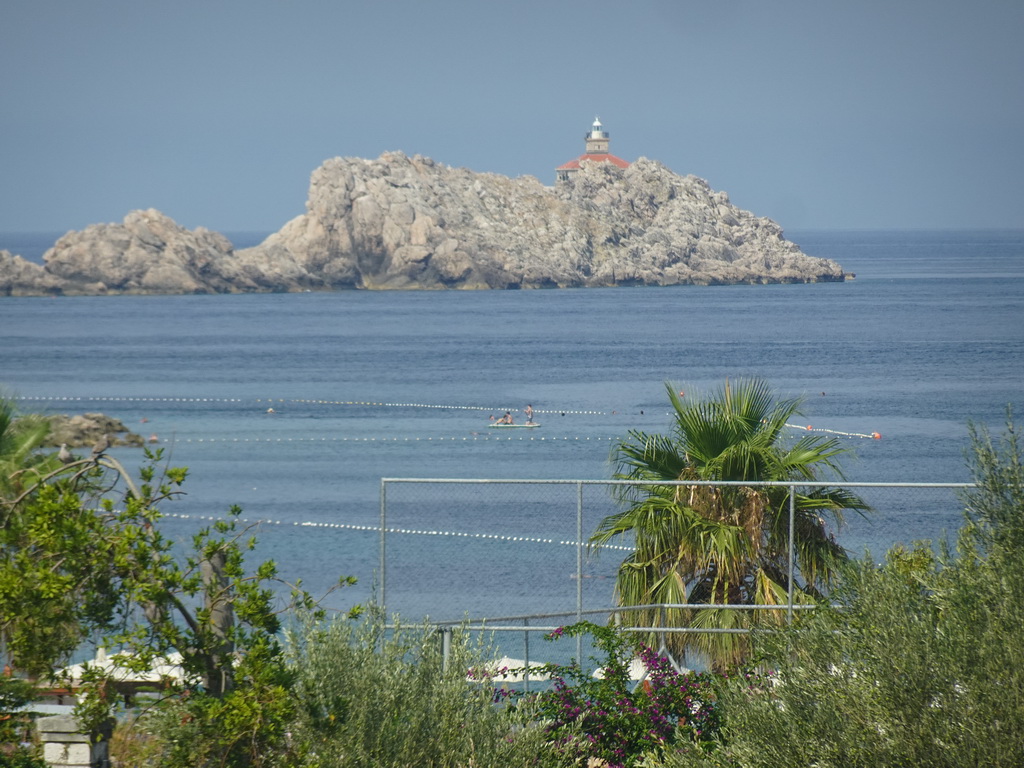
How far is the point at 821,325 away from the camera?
124 meters

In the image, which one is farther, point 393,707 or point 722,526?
point 722,526

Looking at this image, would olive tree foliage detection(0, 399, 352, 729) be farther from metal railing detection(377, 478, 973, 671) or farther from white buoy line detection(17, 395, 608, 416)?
white buoy line detection(17, 395, 608, 416)

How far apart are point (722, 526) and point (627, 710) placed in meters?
2.37

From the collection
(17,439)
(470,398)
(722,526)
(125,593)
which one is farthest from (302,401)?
(125,593)

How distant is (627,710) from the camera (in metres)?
9.45

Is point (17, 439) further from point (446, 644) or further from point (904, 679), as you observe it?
point (904, 679)

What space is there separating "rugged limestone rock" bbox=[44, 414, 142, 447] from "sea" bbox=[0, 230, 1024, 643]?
2015 mm

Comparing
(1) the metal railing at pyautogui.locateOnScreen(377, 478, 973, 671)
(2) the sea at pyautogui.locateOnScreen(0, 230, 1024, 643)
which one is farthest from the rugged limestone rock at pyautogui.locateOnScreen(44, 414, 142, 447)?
(1) the metal railing at pyautogui.locateOnScreen(377, 478, 973, 671)

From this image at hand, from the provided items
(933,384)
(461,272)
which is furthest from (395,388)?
(461,272)

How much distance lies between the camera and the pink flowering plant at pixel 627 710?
9281mm

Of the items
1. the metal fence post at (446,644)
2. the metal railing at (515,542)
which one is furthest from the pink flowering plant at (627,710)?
the metal railing at (515,542)

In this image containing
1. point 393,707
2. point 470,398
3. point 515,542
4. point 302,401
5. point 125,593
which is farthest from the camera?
point 302,401

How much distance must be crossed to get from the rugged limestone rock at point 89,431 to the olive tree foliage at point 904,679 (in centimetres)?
5302

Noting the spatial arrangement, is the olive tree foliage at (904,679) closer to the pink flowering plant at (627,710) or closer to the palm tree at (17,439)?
the pink flowering plant at (627,710)
